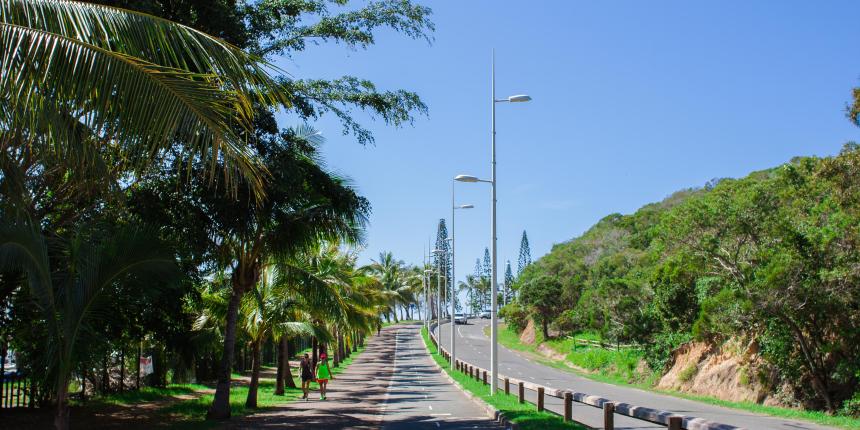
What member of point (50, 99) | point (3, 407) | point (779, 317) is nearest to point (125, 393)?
point (3, 407)

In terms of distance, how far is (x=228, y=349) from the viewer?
18.1 metres

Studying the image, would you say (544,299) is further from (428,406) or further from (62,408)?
(62,408)

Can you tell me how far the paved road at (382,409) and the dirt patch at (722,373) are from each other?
11.3 meters

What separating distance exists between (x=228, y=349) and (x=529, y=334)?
216 ft

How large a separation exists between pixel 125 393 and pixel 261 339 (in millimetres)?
4476

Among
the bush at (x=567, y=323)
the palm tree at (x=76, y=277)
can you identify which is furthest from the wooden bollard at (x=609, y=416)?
the bush at (x=567, y=323)

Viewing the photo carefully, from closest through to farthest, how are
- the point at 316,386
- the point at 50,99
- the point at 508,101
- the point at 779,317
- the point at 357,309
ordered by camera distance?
the point at 50,99 → the point at 508,101 → the point at 779,317 → the point at 316,386 → the point at 357,309

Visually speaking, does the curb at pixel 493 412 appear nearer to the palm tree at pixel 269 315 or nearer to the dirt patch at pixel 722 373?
the palm tree at pixel 269 315

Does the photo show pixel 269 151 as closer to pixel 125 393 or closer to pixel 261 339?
pixel 261 339

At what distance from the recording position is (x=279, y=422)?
1747 centimetres

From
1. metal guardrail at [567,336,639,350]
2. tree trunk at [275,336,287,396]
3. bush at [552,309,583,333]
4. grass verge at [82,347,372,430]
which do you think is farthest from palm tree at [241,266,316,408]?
bush at [552,309,583,333]

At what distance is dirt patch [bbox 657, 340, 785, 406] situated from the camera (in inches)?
1122

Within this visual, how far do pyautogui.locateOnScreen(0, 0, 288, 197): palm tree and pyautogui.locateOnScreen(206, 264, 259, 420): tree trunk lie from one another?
1227cm

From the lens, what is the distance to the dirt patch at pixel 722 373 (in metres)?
28.5
